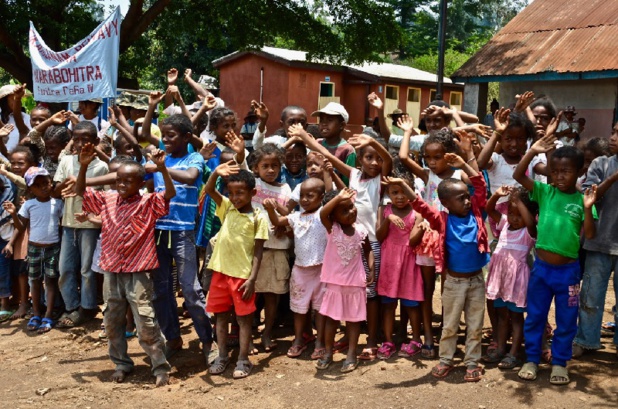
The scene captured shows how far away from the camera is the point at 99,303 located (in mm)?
6211

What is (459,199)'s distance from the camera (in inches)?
172

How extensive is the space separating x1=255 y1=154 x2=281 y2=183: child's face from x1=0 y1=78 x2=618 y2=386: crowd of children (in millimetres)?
11

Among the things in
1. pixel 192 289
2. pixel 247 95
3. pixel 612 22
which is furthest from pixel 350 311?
Result: pixel 247 95

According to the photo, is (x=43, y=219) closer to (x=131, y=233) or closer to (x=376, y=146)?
(x=131, y=233)

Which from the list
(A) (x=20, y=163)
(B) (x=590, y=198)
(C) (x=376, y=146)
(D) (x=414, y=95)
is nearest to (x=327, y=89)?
(D) (x=414, y=95)

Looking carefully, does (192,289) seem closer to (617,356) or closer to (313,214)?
(313,214)

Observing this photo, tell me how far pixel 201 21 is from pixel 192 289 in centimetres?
961

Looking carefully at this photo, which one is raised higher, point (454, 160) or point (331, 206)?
point (454, 160)

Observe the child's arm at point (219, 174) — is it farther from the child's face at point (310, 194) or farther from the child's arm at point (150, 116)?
the child's arm at point (150, 116)

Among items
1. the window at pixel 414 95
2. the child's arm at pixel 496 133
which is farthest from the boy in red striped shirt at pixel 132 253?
the window at pixel 414 95

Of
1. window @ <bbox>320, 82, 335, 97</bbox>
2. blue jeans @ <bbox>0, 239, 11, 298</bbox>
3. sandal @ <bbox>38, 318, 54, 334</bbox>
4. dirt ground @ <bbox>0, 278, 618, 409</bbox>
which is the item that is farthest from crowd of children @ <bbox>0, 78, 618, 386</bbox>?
window @ <bbox>320, 82, 335, 97</bbox>

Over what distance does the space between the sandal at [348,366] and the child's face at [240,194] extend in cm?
134

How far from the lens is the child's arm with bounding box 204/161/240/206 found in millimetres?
4363

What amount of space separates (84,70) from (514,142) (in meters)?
5.07
